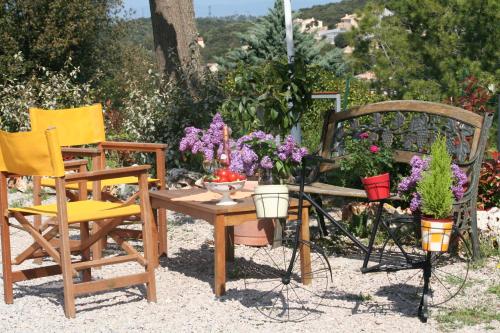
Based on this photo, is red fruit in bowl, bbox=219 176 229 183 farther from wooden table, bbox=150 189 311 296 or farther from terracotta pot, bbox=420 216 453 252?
terracotta pot, bbox=420 216 453 252

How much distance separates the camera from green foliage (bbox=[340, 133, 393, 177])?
20.6 feet

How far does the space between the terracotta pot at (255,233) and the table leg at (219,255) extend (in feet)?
3.89

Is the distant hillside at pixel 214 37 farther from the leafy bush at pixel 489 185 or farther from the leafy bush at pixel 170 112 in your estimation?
the leafy bush at pixel 489 185

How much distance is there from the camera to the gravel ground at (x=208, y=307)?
14.9ft

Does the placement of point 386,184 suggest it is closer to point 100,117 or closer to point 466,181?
point 466,181

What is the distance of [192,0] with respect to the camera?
1033cm

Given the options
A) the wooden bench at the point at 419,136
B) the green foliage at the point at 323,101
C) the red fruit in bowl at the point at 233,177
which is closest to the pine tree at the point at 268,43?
the green foliage at the point at 323,101

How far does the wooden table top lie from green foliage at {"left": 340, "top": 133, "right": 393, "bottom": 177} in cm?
103

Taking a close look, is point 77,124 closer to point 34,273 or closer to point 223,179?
point 34,273

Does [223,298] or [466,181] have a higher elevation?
[466,181]

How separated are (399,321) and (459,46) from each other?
730 cm

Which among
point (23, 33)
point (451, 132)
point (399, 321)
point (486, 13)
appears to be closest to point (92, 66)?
point (23, 33)

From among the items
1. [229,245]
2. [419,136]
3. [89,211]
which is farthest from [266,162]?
[89,211]

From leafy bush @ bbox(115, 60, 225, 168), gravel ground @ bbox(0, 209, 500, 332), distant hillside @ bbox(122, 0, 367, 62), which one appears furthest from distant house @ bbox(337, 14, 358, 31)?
gravel ground @ bbox(0, 209, 500, 332)
